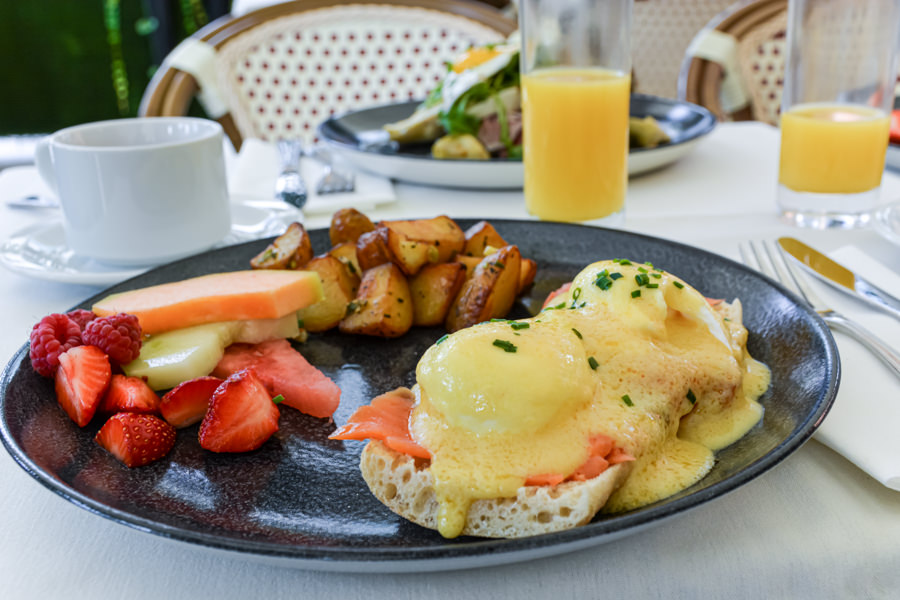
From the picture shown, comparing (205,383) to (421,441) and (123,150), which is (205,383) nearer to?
(421,441)

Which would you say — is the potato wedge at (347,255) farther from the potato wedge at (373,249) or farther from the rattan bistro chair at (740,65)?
the rattan bistro chair at (740,65)

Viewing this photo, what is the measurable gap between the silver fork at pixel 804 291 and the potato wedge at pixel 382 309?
1.98 ft

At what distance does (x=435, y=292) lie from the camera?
4.41 ft

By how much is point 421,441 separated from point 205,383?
1.08 feet

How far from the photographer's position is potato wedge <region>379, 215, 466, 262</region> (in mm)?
1399

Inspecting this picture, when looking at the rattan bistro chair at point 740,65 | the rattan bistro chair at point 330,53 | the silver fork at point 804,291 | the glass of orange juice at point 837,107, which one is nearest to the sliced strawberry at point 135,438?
the silver fork at point 804,291

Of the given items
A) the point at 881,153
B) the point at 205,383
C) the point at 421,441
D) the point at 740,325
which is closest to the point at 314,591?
the point at 421,441

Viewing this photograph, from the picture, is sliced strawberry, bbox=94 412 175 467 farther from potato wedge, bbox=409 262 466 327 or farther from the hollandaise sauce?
potato wedge, bbox=409 262 466 327

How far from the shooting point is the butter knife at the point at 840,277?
1.27 meters

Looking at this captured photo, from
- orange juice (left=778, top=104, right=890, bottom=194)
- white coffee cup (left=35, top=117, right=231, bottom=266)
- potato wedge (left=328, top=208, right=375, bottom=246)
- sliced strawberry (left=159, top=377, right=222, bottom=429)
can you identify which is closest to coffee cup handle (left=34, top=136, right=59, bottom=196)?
white coffee cup (left=35, top=117, right=231, bottom=266)

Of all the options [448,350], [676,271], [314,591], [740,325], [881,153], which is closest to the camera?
[314,591]

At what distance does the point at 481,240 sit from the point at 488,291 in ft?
0.72

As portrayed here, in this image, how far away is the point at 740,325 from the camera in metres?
1.13

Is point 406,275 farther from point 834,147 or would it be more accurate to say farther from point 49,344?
point 834,147
